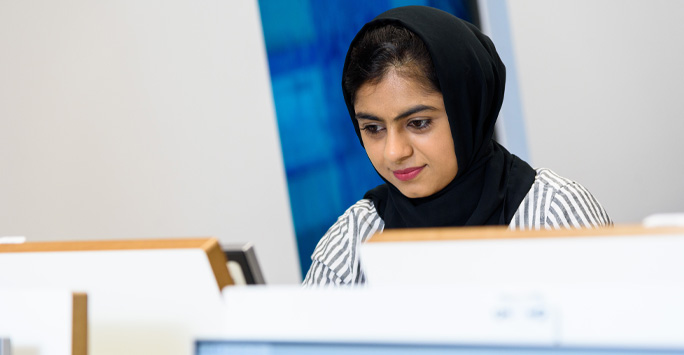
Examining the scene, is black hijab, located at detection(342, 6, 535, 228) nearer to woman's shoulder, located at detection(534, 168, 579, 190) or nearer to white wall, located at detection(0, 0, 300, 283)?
woman's shoulder, located at detection(534, 168, 579, 190)

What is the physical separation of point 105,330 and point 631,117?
3.15 metres

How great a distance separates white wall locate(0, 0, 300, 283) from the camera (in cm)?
217

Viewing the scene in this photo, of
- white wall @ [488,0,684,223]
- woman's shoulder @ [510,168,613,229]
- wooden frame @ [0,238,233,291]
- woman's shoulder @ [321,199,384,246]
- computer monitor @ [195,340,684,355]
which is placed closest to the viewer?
computer monitor @ [195,340,684,355]

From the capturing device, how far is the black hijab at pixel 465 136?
4.33 feet

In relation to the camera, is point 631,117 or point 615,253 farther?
point 631,117

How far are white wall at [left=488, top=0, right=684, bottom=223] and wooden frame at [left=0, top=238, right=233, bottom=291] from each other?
278 cm

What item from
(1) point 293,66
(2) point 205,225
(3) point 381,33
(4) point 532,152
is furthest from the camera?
(4) point 532,152

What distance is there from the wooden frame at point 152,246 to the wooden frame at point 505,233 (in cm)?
15

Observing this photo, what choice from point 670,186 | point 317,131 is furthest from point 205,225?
point 670,186

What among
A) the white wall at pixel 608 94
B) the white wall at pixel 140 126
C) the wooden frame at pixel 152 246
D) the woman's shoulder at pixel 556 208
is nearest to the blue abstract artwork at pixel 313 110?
the white wall at pixel 140 126

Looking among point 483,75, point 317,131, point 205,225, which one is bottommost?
point 205,225

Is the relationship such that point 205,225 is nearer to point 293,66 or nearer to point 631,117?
point 293,66

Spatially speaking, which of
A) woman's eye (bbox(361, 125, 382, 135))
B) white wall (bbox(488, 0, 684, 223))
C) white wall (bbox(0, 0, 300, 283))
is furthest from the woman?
white wall (bbox(488, 0, 684, 223))

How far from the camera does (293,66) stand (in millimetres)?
2684
